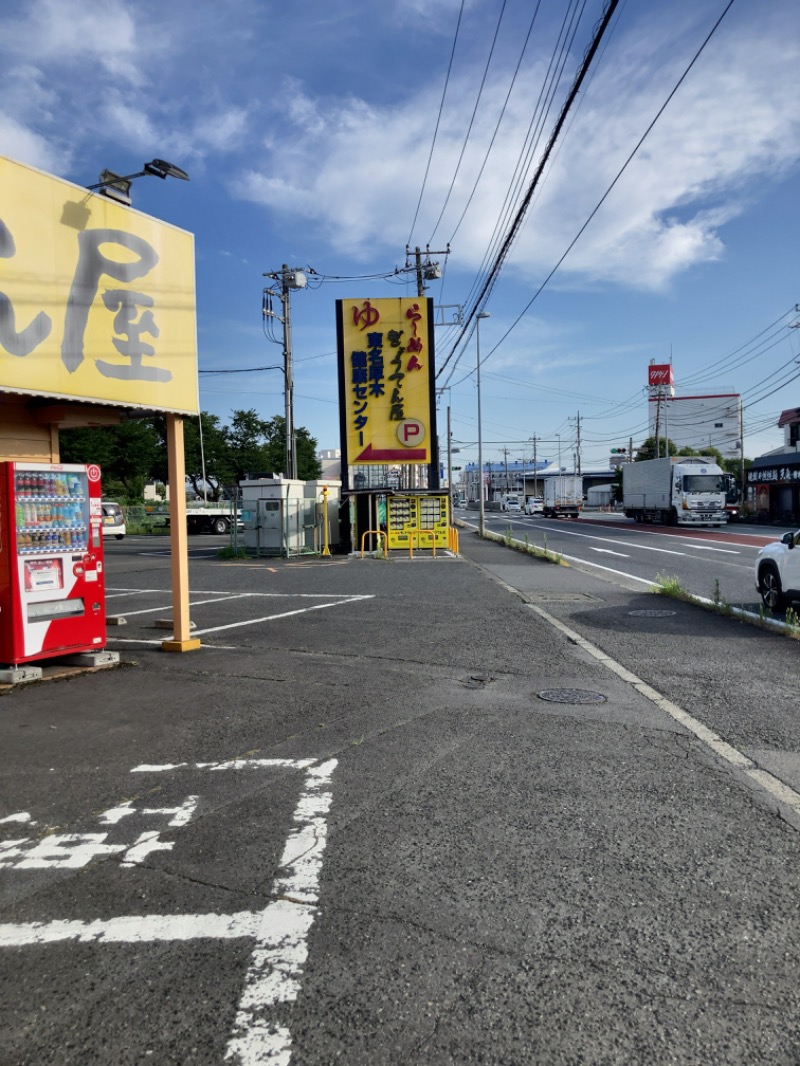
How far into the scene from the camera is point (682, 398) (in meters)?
123

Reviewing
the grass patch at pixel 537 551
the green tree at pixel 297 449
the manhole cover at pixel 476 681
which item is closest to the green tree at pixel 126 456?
the green tree at pixel 297 449

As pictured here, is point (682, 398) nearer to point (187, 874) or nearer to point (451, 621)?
point (451, 621)

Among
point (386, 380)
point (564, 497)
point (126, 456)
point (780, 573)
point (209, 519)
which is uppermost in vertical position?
point (386, 380)

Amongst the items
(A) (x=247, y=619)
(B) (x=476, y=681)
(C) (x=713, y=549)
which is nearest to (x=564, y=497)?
(C) (x=713, y=549)

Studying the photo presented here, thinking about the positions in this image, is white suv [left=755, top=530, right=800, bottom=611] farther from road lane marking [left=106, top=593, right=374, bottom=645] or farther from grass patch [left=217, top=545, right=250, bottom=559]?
grass patch [left=217, top=545, right=250, bottom=559]

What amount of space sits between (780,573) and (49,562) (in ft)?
33.1

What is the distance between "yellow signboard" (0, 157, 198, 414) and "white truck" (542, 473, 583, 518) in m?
55.0

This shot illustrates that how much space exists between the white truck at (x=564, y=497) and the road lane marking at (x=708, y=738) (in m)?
53.6

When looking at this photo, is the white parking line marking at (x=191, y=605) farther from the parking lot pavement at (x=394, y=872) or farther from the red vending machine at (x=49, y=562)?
the parking lot pavement at (x=394, y=872)

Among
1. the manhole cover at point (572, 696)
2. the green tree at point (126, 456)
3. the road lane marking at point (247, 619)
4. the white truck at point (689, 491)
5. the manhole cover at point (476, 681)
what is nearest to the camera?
the manhole cover at point (572, 696)

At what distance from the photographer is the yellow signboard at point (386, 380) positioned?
1009 inches

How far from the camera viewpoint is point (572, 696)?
21.7 ft

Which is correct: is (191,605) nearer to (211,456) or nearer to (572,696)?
(572,696)

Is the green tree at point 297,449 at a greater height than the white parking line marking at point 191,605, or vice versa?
the green tree at point 297,449
